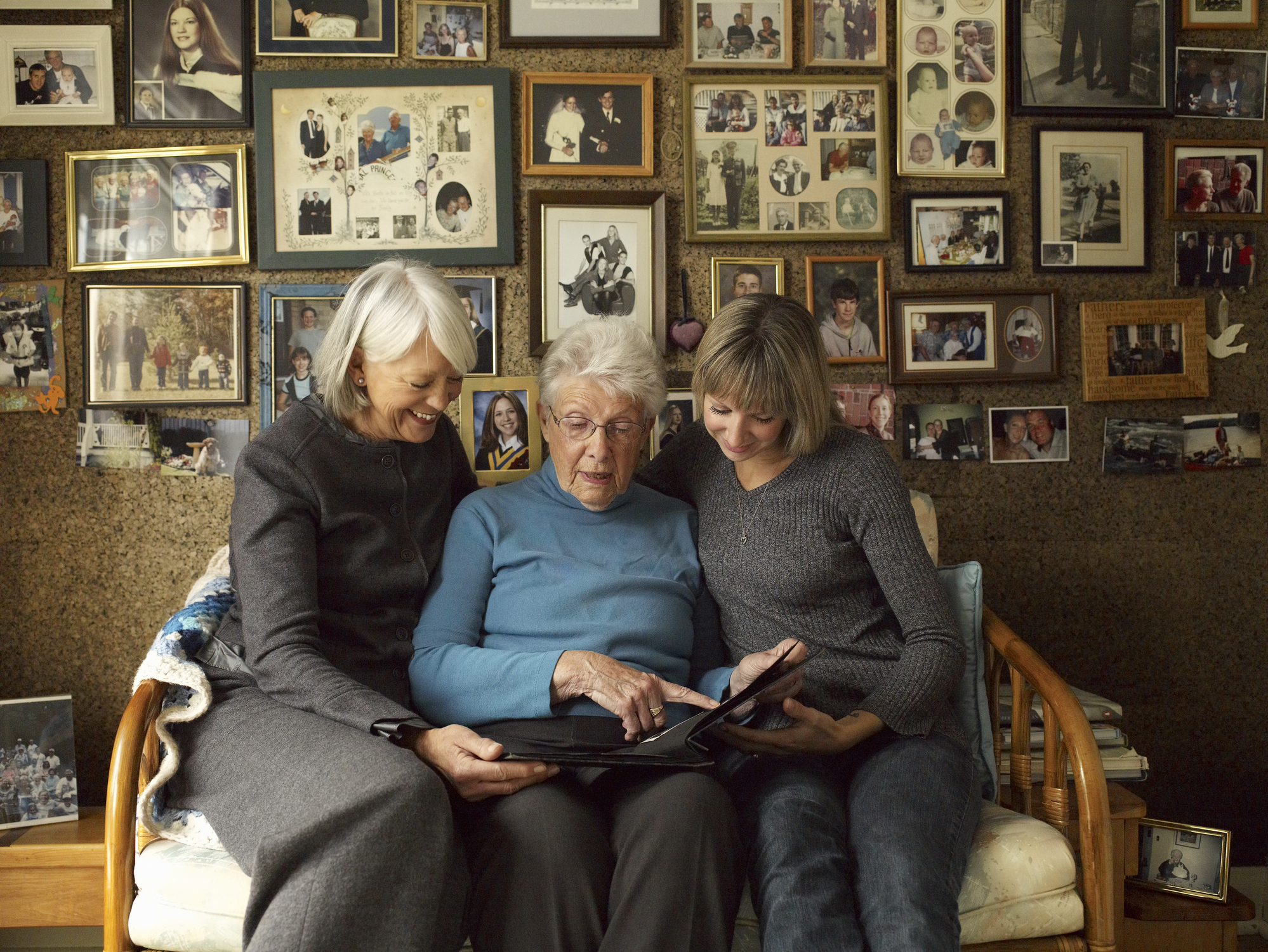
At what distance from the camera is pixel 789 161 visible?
2.20 metres

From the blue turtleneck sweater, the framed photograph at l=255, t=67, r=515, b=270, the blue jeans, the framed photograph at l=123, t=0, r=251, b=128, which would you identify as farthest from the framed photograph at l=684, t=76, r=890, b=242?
the blue jeans

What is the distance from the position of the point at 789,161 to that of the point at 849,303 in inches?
14.6

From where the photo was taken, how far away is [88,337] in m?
2.14

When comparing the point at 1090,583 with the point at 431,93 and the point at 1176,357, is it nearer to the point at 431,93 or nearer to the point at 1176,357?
the point at 1176,357

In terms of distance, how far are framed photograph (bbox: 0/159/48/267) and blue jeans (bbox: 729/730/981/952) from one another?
6.47 ft

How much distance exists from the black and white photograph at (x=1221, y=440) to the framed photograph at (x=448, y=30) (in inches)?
76.6

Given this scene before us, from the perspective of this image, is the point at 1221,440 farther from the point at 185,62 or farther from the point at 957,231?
the point at 185,62

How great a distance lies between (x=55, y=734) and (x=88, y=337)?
0.90 meters

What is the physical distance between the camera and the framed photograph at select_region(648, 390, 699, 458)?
2209 mm

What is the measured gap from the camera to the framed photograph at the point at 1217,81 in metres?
2.24

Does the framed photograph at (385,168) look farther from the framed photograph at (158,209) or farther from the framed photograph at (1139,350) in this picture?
the framed photograph at (1139,350)

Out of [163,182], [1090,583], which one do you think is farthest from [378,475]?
[1090,583]

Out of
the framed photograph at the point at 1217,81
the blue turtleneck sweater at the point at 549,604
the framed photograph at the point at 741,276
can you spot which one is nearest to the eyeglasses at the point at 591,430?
the blue turtleneck sweater at the point at 549,604

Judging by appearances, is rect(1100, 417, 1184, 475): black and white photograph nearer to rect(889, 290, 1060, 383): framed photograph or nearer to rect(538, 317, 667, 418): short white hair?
rect(889, 290, 1060, 383): framed photograph
